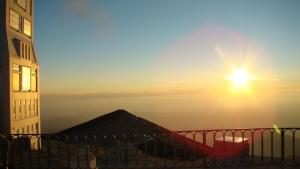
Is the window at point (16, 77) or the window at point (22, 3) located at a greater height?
the window at point (22, 3)

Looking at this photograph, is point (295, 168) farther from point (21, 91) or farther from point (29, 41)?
point (29, 41)

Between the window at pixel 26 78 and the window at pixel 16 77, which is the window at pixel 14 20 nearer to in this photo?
the window at pixel 16 77

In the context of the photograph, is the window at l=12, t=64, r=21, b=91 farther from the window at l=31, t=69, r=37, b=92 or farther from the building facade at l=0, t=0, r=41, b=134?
the window at l=31, t=69, r=37, b=92

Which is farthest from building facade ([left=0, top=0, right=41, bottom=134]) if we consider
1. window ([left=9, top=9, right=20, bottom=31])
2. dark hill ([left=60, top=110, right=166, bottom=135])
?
dark hill ([left=60, top=110, right=166, bottom=135])

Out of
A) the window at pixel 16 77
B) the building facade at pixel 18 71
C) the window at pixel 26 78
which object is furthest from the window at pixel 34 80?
the window at pixel 16 77

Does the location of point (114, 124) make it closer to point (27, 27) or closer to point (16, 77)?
point (16, 77)

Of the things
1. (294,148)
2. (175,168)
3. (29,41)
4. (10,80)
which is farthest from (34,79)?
(294,148)

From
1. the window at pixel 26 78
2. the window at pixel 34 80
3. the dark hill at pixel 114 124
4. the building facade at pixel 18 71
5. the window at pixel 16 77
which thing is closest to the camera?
the building facade at pixel 18 71
